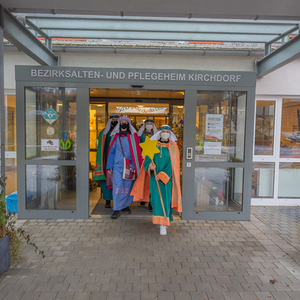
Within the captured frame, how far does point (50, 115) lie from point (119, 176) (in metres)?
1.79

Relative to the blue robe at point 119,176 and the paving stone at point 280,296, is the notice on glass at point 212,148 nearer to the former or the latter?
the blue robe at point 119,176

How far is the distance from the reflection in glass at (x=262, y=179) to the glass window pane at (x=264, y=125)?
378mm

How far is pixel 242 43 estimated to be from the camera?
224 inches

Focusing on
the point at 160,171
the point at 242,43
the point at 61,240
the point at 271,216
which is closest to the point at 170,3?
the point at 160,171

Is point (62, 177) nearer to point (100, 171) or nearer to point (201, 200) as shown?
point (100, 171)

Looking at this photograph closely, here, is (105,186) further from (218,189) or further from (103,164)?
(218,189)

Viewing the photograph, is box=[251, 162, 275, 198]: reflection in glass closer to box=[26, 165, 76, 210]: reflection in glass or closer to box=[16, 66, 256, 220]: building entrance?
box=[16, 66, 256, 220]: building entrance

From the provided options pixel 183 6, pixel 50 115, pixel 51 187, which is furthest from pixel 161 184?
pixel 183 6

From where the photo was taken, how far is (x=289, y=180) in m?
6.04

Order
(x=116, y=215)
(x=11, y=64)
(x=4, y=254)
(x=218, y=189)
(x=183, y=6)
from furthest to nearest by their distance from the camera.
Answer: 1. (x=11, y=64)
2. (x=218, y=189)
3. (x=116, y=215)
4. (x=183, y=6)
5. (x=4, y=254)

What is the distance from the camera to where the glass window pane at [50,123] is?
461 cm

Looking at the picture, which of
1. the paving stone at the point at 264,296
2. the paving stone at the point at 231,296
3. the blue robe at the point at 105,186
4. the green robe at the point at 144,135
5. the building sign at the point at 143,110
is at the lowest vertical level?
the paving stone at the point at 231,296

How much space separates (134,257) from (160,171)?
138 cm

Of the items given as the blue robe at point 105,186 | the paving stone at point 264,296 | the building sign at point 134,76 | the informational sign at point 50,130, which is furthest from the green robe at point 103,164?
the paving stone at point 264,296
